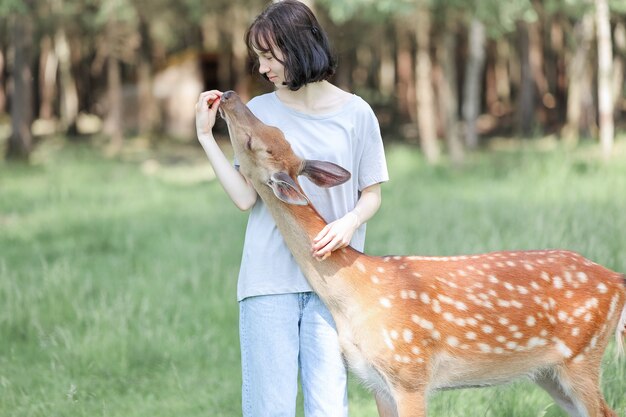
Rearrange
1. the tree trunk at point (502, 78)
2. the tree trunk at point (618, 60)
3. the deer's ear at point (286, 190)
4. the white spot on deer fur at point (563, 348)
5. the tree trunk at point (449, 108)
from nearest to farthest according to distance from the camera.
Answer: the deer's ear at point (286, 190), the white spot on deer fur at point (563, 348), the tree trunk at point (449, 108), the tree trunk at point (618, 60), the tree trunk at point (502, 78)

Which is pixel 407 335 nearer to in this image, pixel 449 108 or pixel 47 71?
pixel 449 108

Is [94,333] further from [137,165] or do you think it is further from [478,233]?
[137,165]

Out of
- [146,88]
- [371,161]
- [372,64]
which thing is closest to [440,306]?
[371,161]

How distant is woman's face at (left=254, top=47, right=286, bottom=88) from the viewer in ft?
10.9

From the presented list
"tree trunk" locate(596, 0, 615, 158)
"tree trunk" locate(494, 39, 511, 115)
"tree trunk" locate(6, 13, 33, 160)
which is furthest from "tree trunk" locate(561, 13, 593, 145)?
"tree trunk" locate(494, 39, 511, 115)

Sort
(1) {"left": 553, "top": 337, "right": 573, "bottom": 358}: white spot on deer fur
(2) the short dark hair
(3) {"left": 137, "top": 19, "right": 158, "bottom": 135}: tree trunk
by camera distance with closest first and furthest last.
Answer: (2) the short dark hair
(1) {"left": 553, "top": 337, "right": 573, "bottom": 358}: white spot on deer fur
(3) {"left": 137, "top": 19, "right": 158, "bottom": 135}: tree trunk

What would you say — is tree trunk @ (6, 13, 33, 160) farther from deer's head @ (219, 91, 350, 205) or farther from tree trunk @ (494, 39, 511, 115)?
tree trunk @ (494, 39, 511, 115)

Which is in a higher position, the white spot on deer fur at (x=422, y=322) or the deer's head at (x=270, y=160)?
the deer's head at (x=270, y=160)

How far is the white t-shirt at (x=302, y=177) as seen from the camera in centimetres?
340

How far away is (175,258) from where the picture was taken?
8.49 metres

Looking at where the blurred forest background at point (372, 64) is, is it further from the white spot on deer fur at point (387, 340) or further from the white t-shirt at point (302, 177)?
the white spot on deer fur at point (387, 340)

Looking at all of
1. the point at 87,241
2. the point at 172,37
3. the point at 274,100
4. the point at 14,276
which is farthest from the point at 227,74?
the point at 274,100

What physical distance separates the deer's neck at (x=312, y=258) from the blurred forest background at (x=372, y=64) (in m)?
9.91

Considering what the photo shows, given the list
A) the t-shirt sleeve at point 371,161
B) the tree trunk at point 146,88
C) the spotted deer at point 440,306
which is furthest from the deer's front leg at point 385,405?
the tree trunk at point 146,88
